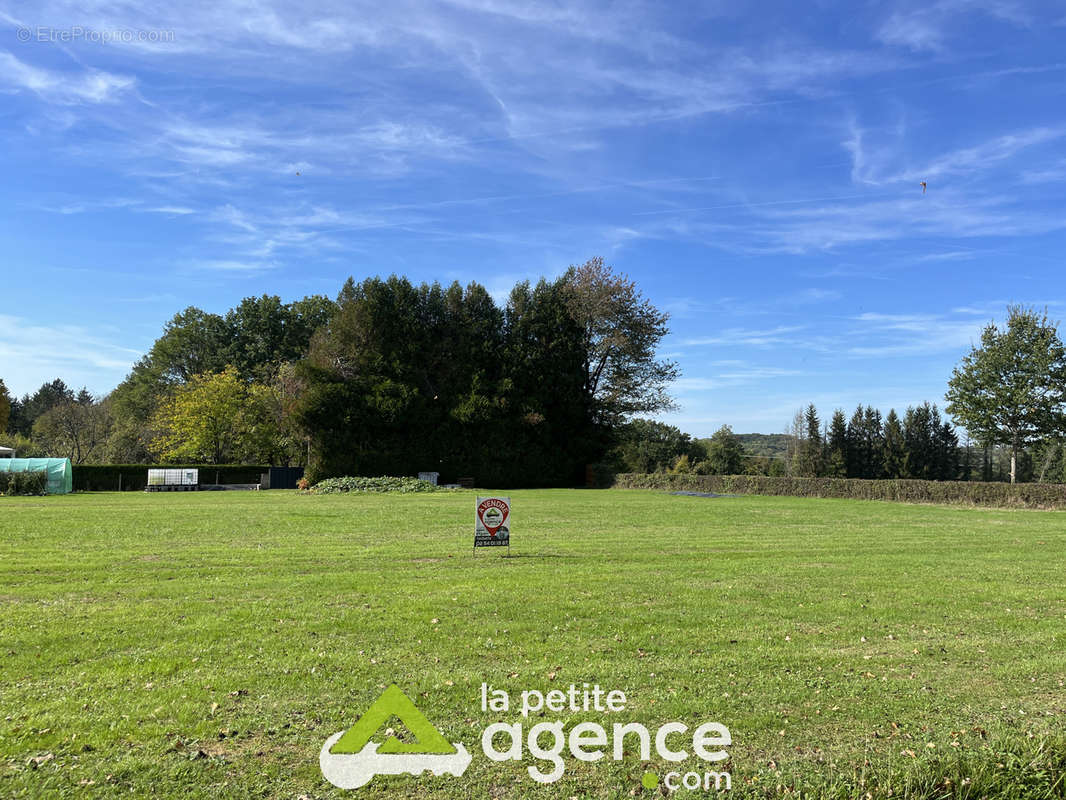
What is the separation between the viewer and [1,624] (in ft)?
24.5

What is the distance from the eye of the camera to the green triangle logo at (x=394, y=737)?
4.64 m

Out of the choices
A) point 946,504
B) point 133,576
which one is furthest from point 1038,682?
point 946,504

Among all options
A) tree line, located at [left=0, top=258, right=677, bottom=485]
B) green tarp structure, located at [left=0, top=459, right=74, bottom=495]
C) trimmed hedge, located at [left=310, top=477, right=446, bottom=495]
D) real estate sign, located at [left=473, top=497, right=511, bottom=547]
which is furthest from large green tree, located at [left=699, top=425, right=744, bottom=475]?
real estate sign, located at [left=473, top=497, right=511, bottom=547]

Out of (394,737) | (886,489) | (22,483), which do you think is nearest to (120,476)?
(22,483)

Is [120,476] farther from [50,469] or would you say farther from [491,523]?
[491,523]

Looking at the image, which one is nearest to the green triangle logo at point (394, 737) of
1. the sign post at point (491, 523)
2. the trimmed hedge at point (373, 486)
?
the sign post at point (491, 523)

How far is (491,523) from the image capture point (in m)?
13.6

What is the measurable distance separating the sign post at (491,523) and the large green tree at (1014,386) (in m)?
45.6

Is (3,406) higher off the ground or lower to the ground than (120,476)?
higher

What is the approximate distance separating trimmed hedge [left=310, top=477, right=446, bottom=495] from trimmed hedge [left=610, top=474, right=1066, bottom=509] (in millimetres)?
15721

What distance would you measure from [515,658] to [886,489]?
35248 millimetres

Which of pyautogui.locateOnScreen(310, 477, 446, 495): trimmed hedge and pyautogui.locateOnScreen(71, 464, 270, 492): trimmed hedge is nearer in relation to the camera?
pyautogui.locateOnScreen(310, 477, 446, 495): trimmed hedge

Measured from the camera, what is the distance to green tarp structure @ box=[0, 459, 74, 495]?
34906mm

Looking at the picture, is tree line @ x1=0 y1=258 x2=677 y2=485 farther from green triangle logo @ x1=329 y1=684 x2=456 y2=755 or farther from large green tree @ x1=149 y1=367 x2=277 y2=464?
green triangle logo @ x1=329 y1=684 x2=456 y2=755
